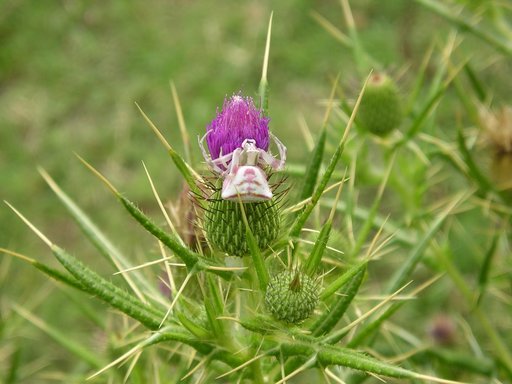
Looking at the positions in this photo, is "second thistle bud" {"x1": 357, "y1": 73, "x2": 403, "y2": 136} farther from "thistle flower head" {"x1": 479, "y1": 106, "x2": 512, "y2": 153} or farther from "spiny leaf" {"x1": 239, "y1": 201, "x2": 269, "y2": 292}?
"spiny leaf" {"x1": 239, "y1": 201, "x2": 269, "y2": 292}

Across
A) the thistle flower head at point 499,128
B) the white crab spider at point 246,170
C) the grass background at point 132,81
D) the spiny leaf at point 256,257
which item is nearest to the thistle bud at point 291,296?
the spiny leaf at point 256,257

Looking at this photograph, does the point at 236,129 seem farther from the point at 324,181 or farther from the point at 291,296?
the point at 291,296

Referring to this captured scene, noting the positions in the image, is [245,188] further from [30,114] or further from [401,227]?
[30,114]

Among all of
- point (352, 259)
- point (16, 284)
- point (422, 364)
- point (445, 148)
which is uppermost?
point (16, 284)

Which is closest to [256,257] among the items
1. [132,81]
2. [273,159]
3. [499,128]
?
[273,159]

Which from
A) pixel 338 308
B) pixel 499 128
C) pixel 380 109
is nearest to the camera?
pixel 338 308

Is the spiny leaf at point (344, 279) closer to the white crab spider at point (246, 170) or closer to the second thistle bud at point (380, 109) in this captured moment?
the white crab spider at point (246, 170)

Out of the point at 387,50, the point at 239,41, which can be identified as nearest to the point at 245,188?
the point at 387,50
